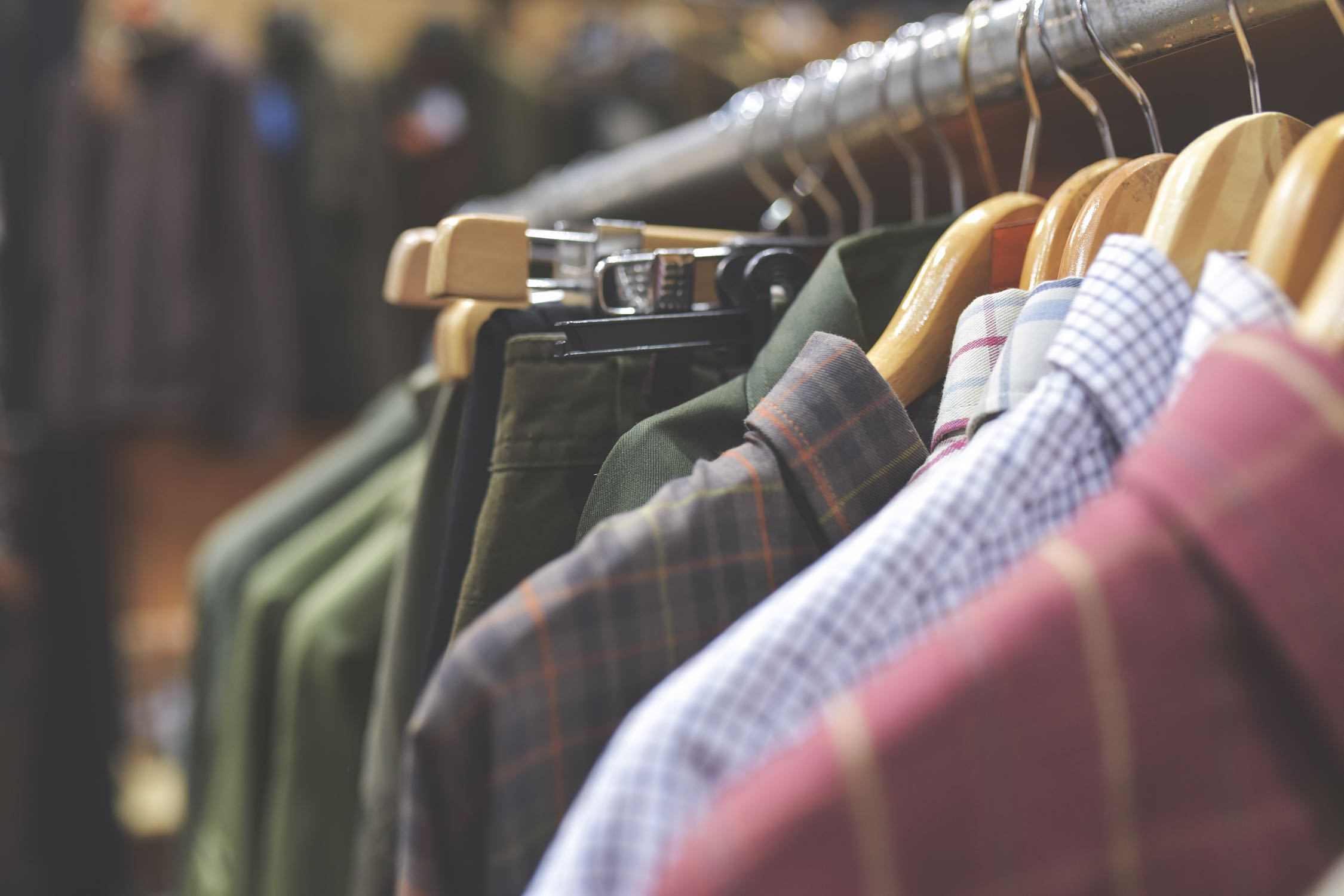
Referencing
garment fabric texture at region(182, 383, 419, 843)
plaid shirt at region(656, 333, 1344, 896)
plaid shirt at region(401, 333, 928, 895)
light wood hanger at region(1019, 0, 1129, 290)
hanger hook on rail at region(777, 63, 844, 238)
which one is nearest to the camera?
plaid shirt at region(656, 333, 1344, 896)

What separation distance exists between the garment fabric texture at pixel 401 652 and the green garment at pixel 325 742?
0.29 feet

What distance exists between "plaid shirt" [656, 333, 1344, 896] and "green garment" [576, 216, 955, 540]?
21 centimetres

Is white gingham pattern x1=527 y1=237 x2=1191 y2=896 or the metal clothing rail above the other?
the metal clothing rail

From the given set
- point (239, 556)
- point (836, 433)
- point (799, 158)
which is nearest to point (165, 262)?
point (239, 556)

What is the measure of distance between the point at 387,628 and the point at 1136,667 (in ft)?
1.60

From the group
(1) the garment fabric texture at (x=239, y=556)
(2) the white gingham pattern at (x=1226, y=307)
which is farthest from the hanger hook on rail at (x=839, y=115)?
(1) the garment fabric texture at (x=239, y=556)

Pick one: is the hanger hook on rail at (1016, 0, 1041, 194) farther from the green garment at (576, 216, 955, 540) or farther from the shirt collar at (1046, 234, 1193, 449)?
the shirt collar at (1046, 234, 1193, 449)

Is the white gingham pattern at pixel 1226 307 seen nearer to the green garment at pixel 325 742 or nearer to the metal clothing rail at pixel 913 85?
the metal clothing rail at pixel 913 85

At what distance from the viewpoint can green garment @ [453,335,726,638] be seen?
0.50 meters

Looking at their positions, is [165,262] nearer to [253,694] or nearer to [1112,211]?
[253,694]

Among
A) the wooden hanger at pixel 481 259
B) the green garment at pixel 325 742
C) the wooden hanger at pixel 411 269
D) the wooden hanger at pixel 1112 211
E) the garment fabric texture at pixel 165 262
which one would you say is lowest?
the green garment at pixel 325 742

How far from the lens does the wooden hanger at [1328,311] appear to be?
0.28m

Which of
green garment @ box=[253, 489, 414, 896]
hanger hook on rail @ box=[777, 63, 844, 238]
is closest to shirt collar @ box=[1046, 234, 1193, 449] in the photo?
hanger hook on rail @ box=[777, 63, 844, 238]

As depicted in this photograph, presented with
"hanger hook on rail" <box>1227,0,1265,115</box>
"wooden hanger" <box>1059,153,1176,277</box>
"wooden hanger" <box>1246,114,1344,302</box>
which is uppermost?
"hanger hook on rail" <box>1227,0,1265,115</box>
